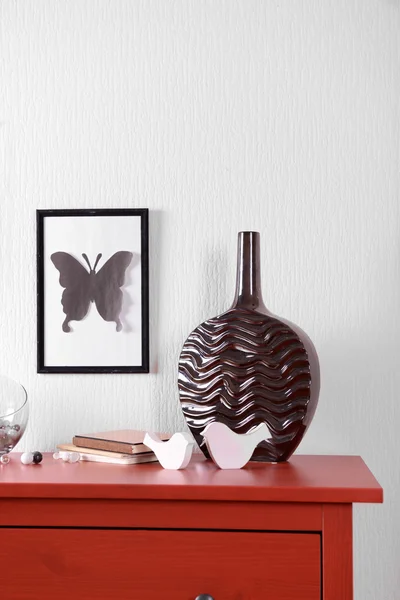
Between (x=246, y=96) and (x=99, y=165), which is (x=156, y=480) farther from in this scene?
(x=246, y=96)

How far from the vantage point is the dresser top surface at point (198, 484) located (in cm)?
126

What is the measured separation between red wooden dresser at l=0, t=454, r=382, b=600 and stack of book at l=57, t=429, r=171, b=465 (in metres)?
0.15

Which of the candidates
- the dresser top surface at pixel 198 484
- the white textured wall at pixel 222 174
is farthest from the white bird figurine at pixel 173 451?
the white textured wall at pixel 222 174

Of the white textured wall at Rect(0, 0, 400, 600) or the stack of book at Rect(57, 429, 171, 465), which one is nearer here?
the stack of book at Rect(57, 429, 171, 465)

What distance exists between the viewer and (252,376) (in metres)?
1.51

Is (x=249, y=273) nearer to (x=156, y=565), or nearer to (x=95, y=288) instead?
(x=95, y=288)

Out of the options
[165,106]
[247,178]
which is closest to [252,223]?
[247,178]

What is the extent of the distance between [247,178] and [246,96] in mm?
198

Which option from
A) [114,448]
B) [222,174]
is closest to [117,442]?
[114,448]

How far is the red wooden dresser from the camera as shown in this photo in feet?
4.17

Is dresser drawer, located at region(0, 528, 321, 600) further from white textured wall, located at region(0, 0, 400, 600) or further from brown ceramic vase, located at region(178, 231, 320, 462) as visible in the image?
white textured wall, located at region(0, 0, 400, 600)

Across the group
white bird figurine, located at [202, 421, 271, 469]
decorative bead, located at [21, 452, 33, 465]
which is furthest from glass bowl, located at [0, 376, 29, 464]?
white bird figurine, located at [202, 421, 271, 469]

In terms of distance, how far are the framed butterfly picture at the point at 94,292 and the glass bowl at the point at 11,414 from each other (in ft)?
0.29

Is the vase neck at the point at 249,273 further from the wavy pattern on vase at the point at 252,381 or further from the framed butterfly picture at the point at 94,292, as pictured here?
the framed butterfly picture at the point at 94,292
